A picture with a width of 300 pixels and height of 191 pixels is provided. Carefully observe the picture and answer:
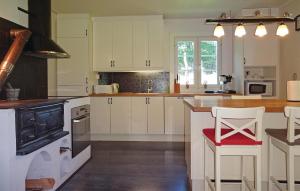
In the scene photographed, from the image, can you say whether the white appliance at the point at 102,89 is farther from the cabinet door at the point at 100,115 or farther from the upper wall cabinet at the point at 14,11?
the upper wall cabinet at the point at 14,11

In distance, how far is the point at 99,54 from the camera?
232 inches

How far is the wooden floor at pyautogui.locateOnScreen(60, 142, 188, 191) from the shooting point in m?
3.26

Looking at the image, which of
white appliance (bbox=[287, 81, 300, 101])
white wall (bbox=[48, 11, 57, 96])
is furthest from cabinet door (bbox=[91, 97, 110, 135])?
white appliance (bbox=[287, 81, 300, 101])

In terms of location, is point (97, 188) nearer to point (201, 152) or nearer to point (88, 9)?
point (201, 152)

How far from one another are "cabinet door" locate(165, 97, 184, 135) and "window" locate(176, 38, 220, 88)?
28.6 inches

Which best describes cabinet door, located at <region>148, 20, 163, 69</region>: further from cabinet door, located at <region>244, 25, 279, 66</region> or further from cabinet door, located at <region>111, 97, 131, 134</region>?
cabinet door, located at <region>244, 25, 279, 66</region>

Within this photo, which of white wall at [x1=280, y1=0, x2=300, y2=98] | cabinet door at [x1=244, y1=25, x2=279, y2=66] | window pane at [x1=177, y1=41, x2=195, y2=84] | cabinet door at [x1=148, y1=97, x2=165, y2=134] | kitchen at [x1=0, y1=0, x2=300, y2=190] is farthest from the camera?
window pane at [x1=177, y1=41, x2=195, y2=84]

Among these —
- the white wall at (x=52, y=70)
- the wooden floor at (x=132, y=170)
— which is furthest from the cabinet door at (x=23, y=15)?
the wooden floor at (x=132, y=170)

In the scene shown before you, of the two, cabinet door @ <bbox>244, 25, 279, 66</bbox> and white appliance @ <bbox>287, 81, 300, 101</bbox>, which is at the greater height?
cabinet door @ <bbox>244, 25, 279, 66</bbox>

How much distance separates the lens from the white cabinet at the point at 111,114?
18.6 feet

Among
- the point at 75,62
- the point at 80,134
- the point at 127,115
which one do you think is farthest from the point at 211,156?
the point at 75,62

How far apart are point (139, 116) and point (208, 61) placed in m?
1.87

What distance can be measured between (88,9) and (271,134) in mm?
3895

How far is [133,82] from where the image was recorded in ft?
20.4
